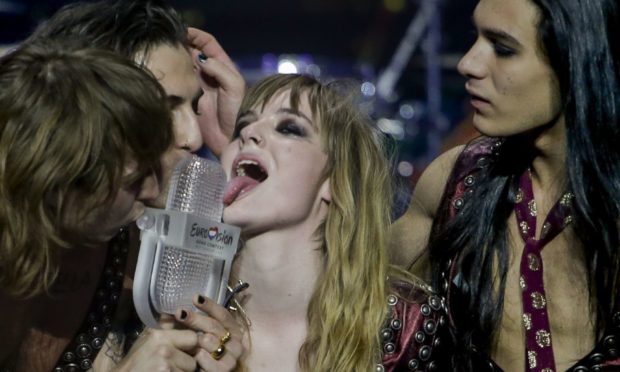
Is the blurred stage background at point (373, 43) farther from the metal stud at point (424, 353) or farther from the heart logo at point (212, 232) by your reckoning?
the heart logo at point (212, 232)

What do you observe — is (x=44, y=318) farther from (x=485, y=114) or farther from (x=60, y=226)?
(x=485, y=114)

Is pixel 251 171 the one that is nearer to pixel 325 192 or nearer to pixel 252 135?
pixel 252 135

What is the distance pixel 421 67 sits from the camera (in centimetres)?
1091

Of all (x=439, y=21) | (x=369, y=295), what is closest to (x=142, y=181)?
(x=369, y=295)

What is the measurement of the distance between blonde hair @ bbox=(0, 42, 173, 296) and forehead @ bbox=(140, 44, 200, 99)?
2.30 ft

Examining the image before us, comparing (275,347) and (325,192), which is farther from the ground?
(325,192)

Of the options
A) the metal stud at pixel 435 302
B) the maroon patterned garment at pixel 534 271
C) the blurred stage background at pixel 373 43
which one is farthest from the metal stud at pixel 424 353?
the blurred stage background at pixel 373 43

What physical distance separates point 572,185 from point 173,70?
1.10m

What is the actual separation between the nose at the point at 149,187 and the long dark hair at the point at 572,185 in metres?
0.91

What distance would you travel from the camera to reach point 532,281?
3279mm

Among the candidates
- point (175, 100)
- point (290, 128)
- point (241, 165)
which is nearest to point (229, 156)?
point (241, 165)

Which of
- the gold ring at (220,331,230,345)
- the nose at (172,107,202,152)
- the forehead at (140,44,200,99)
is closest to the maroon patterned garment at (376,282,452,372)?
the gold ring at (220,331,230,345)

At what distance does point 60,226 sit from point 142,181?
217 millimetres

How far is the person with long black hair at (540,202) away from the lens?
10.3ft
